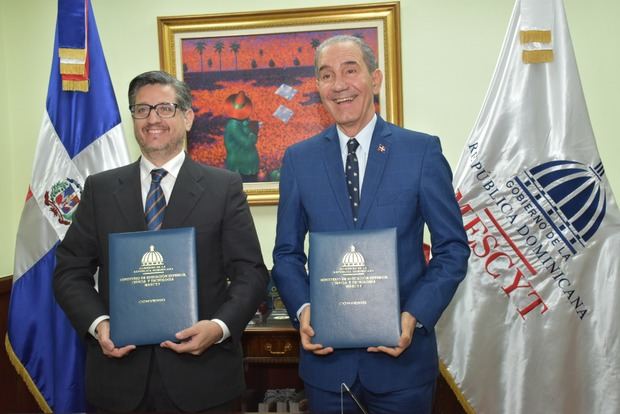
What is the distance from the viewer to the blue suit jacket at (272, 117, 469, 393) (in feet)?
5.60

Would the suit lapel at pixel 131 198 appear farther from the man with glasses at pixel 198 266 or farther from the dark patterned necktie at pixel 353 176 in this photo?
the dark patterned necktie at pixel 353 176

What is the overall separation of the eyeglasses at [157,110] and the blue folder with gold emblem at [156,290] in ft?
1.39

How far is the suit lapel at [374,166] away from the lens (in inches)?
68.6

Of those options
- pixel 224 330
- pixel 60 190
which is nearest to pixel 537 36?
pixel 224 330

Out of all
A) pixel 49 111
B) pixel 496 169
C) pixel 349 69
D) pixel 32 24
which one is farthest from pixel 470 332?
pixel 32 24

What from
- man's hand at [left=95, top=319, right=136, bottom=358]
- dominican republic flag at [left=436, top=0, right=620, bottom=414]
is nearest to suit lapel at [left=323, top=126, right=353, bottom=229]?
man's hand at [left=95, top=319, right=136, bottom=358]

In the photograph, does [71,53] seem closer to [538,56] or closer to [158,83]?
[158,83]

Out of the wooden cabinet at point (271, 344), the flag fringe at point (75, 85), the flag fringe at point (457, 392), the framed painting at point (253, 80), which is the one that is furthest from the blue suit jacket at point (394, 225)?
the flag fringe at point (75, 85)

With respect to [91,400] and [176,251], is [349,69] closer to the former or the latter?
[176,251]

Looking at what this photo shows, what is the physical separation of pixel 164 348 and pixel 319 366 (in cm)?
47

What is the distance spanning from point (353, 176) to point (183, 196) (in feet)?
1.75

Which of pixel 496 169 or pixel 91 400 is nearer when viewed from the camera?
pixel 91 400

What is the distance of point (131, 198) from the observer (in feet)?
6.09

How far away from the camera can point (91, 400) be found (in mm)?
1822
